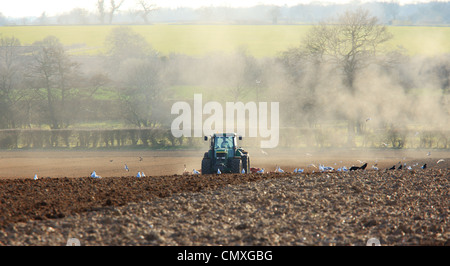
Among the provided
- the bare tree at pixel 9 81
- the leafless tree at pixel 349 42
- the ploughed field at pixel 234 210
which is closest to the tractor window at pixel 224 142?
the ploughed field at pixel 234 210

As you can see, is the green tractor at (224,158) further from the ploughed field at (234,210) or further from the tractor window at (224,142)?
→ the ploughed field at (234,210)

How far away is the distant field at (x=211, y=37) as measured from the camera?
79438 millimetres

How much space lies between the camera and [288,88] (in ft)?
163

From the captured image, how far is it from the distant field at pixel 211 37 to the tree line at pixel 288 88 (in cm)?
1610

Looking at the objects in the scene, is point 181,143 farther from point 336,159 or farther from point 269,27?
point 269,27

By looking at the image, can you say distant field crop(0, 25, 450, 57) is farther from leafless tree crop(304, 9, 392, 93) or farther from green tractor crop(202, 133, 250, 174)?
green tractor crop(202, 133, 250, 174)

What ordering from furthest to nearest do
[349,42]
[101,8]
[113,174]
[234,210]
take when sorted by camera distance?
[101,8], [349,42], [113,174], [234,210]

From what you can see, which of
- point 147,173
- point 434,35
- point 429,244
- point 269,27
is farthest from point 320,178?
point 269,27

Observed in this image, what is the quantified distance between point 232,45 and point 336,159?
47399mm

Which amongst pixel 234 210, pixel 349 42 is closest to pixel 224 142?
pixel 234 210

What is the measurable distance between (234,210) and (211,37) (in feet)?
259

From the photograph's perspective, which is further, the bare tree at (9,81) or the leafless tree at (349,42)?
the bare tree at (9,81)

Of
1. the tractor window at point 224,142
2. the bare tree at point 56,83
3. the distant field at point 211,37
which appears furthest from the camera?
the distant field at point 211,37

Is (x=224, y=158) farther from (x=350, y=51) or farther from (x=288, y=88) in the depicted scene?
(x=350, y=51)
